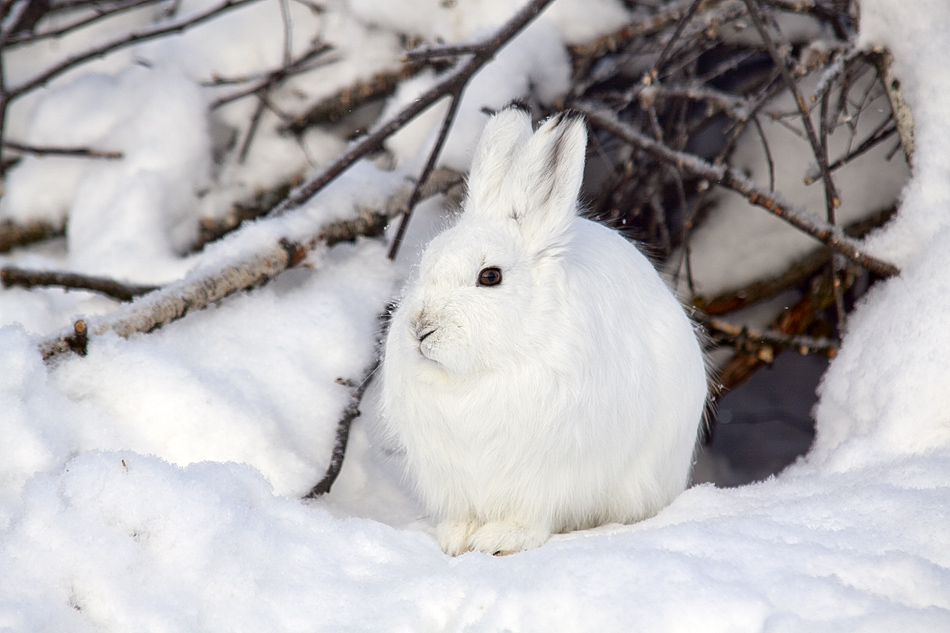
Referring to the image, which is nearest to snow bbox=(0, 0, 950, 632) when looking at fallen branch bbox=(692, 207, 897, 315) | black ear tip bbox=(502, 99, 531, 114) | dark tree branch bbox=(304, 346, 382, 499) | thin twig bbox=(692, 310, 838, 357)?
dark tree branch bbox=(304, 346, 382, 499)

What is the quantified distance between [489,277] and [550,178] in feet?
1.05

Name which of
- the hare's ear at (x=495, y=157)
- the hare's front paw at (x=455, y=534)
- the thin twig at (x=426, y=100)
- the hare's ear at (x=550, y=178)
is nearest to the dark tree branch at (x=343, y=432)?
the hare's front paw at (x=455, y=534)

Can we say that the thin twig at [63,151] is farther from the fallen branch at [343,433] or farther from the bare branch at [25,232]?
the fallen branch at [343,433]

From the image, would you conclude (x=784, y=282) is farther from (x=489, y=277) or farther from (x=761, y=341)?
(x=489, y=277)

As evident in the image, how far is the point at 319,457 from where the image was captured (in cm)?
254

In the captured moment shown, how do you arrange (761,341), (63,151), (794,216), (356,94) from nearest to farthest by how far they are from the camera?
(794,216) → (63,151) → (761,341) → (356,94)

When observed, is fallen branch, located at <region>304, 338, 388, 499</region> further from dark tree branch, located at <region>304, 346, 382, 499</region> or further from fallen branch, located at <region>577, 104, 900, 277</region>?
fallen branch, located at <region>577, 104, 900, 277</region>

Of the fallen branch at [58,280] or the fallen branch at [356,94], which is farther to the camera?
the fallen branch at [356,94]

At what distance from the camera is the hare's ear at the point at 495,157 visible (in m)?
2.26

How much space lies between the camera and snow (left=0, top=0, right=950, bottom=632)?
5.12 feet

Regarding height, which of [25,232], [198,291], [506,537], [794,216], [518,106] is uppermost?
[518,106]

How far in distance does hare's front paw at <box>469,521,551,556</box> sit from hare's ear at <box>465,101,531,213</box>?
86 cm

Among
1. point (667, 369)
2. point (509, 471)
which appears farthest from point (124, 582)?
point (667, 369)

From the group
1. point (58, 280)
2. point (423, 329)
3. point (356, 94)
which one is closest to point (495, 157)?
point (423, 329)
